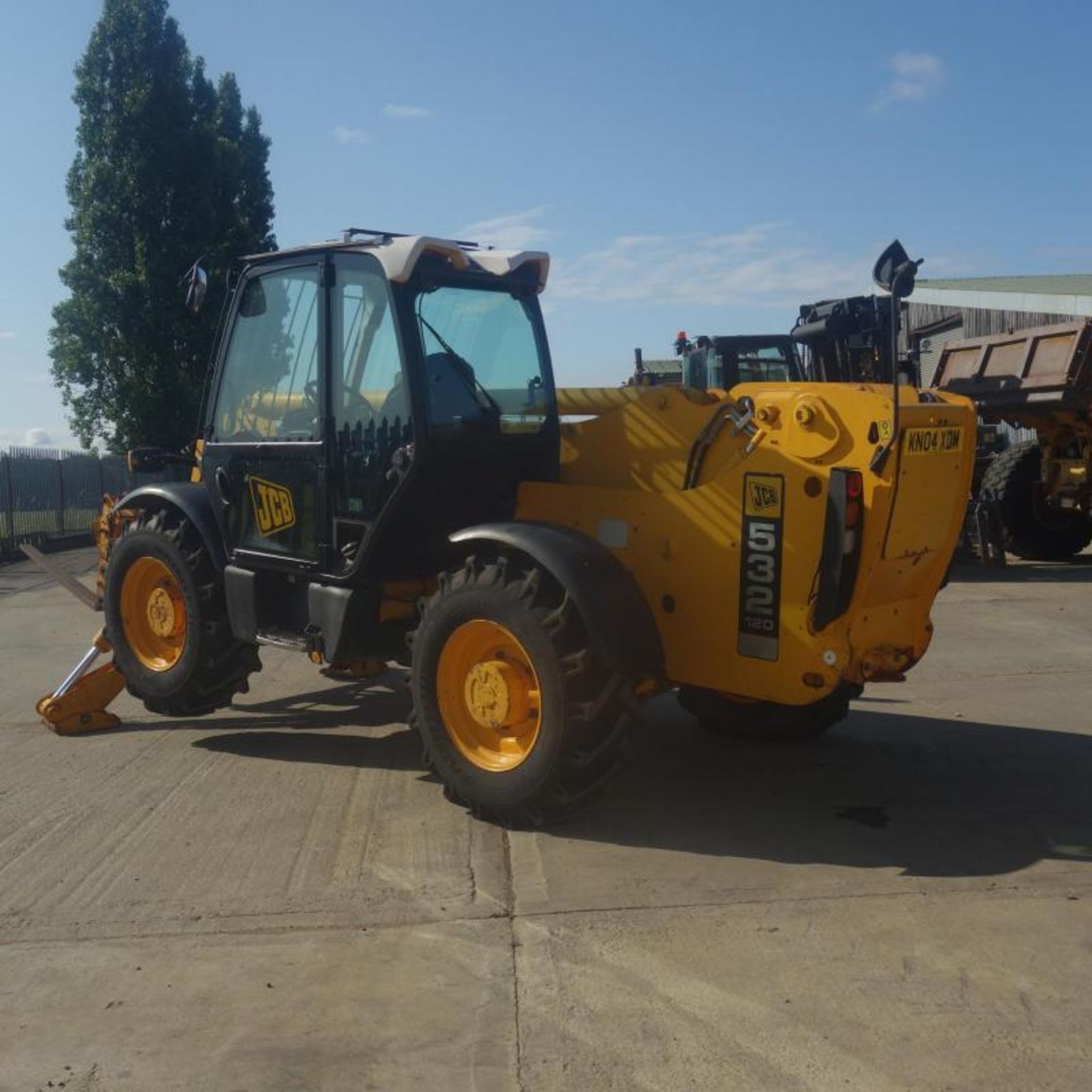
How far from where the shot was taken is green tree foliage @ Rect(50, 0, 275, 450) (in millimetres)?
27969

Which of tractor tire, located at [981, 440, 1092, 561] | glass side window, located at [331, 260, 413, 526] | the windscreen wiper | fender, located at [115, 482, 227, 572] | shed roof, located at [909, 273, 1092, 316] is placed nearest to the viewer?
glass side window, located at [331, 260, 413, 526]

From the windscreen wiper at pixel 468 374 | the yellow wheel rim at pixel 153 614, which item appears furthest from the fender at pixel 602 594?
the yellow wheel rim at pixel 153 614

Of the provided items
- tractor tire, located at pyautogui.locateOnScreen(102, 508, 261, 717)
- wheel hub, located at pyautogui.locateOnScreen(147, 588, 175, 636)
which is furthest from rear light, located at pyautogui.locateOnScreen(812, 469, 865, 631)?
wheel hub, located at pyautogui.locateOnScreen(147, 588, 175, 636)

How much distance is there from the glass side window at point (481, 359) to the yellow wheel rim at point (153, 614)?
214 cm

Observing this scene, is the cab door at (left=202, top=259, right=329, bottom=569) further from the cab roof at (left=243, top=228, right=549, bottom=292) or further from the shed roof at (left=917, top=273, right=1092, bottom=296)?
the shed roof at (left=917, top=273, right=1092, bottom=296)

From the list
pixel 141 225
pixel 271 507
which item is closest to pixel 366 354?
pixel 271 507

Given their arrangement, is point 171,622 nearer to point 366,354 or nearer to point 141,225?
point 366,354

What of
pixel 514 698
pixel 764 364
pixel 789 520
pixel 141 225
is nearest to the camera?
pixel 789 520

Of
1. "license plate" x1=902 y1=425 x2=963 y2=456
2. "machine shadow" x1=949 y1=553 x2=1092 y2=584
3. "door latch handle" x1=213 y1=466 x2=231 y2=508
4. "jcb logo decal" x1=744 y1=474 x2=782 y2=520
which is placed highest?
"license plate" x1=902 y1=425 x2=963 y2=456

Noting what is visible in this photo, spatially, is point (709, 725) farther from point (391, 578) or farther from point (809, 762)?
point (391, 578)

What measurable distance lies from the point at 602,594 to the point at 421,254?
177cm

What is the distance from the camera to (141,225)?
2808 centimetres

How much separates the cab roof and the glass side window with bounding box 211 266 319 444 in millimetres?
195

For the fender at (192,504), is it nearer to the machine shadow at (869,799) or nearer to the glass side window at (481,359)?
the glass side window at (481,359)
